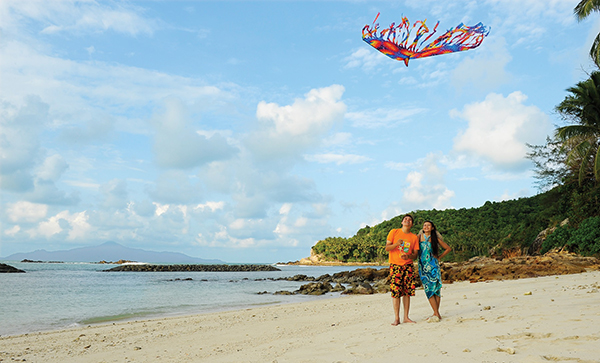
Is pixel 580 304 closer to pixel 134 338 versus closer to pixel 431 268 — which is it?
pixel 431 268

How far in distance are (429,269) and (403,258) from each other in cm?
50

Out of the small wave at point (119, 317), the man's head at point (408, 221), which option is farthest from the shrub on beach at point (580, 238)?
the small wave at point (119, 317)

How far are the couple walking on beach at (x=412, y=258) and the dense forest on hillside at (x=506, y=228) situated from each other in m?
18.5

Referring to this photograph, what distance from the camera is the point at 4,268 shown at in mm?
56219

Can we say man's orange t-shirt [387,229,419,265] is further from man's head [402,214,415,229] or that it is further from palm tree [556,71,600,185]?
palm tree [556,71,600,185]

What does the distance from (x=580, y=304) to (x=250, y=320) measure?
7.70m

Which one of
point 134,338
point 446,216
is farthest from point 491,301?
point 446,216

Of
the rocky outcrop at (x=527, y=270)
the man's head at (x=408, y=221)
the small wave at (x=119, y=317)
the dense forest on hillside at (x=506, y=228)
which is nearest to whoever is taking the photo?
the man's head at (x=408, y=221)

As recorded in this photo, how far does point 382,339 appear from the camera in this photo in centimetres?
571

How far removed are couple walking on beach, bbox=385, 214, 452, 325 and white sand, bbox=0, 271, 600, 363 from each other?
0.52m

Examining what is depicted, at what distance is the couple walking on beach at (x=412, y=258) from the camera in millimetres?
6766

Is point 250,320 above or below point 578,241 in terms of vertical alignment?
below

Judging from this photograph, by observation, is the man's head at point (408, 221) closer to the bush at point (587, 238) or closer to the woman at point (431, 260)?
the woman at point (431, 260)

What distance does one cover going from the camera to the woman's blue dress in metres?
6.78
